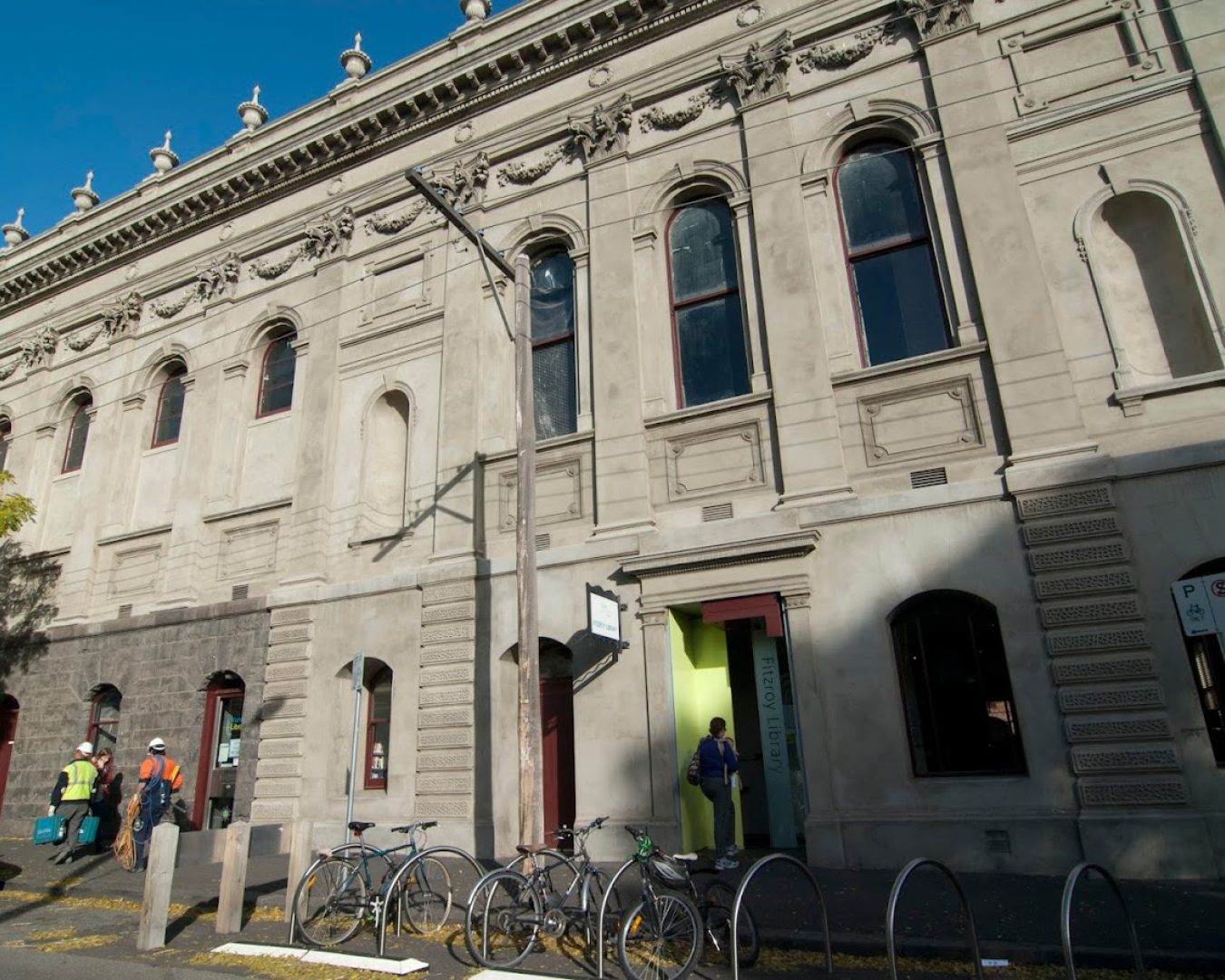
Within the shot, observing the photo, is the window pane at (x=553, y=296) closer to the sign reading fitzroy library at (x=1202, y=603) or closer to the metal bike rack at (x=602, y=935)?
the metal bike rack at (x=602, y=935)

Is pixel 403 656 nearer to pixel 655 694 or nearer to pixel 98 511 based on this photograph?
pixel 655 694

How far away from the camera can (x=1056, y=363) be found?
10.7m

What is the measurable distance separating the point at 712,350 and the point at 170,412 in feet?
45.7

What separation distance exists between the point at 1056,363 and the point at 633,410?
A: 606 cm

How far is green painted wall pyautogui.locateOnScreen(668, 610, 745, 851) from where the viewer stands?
11.6 metres

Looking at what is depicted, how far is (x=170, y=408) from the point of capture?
1995 centimetres

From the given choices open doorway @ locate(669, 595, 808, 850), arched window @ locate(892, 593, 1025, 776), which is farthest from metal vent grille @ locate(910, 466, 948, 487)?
open doorway @ locate(669, 595, 808, 850)

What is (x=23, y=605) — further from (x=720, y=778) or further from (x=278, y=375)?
(x=720, y=778)

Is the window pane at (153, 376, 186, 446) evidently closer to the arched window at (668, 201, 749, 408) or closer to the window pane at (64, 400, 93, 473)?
the window pane at (64, 400, 93, 473)

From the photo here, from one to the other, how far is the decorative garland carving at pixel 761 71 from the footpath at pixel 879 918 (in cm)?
1199

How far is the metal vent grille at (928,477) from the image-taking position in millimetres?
11055

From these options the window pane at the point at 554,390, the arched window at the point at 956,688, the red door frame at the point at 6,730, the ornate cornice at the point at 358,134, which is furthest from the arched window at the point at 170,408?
the arched window at the point at 956,688

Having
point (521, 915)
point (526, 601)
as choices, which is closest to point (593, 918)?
point (521, 915)

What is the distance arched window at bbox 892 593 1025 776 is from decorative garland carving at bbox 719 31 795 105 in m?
8.81
